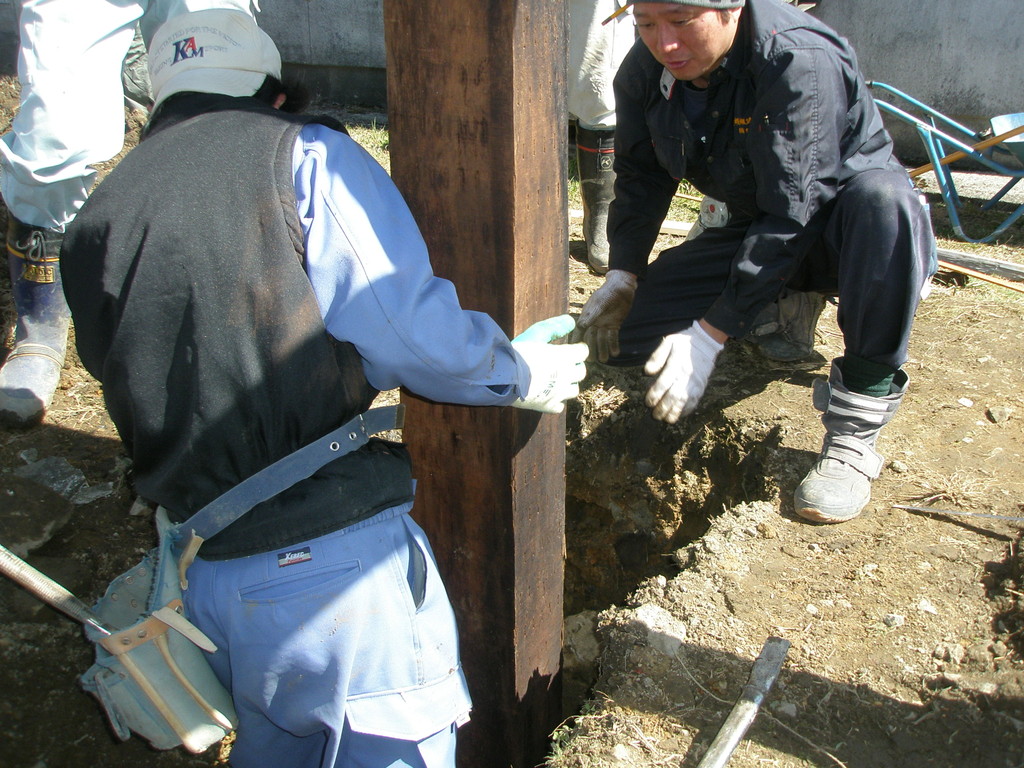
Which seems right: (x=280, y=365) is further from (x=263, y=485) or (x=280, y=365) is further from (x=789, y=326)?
(x=789, y=326)

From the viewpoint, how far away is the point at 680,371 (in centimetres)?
259

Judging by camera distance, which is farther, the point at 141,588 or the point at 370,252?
the point at 141,588

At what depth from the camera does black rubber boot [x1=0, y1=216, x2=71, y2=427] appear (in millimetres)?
3004

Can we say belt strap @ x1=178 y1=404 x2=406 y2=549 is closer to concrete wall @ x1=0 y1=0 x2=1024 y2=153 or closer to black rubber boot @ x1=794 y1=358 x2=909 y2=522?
black rubber boot @ x1=794 y1=358 x2=909 y2=522

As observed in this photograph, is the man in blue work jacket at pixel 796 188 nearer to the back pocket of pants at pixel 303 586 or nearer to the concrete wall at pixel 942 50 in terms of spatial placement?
the back pocket of pants at pixel 303 586

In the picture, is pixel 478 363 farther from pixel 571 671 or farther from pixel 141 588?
pixel 571 671

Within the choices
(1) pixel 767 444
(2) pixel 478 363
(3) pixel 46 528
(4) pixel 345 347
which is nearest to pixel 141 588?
(4) pixel 345 347

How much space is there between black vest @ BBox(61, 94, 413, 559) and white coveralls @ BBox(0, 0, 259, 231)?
160 cm

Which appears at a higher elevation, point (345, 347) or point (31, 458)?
point (345, 347)

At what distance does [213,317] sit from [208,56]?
1.68 feet

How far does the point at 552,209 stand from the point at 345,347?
0.58m

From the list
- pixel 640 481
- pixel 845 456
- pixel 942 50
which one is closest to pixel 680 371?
pixel 845 456

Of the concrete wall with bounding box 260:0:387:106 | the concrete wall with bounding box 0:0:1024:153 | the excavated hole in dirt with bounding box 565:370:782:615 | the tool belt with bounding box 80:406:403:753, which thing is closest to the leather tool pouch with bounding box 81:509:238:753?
the tool belt with bounding box 80:406:403:753

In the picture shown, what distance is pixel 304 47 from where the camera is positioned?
7879 millimetres
